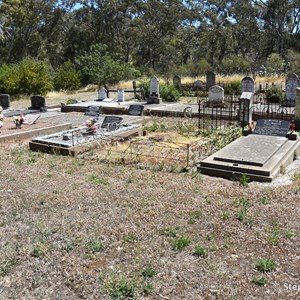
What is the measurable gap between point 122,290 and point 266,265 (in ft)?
5.23

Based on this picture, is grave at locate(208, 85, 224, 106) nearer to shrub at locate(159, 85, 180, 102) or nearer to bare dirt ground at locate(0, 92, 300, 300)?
shrub at locate(159, 85, 180, 102)

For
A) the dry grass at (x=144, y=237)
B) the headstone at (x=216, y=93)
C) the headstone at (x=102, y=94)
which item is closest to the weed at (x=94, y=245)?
the dry grass at (x=144, y=237)

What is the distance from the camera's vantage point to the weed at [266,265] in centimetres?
422

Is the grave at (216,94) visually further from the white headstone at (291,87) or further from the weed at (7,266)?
the weed at (7,266)

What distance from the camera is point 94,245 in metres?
4.86

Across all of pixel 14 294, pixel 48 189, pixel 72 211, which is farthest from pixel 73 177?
pixel 14 294

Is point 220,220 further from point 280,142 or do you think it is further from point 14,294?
point 280,142

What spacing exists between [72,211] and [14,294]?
7.22 ft

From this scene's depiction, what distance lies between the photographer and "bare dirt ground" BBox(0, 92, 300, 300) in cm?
399

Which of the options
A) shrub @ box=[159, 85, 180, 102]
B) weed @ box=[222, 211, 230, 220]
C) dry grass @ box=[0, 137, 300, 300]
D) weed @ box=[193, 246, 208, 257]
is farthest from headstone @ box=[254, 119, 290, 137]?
shrub @ box=[159, 85, 180, 102]

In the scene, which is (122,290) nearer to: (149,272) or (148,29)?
(149,272)

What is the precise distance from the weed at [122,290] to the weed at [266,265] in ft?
4.58

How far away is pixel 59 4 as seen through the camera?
48750mm

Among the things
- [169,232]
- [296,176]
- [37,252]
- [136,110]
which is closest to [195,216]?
[169,232]
